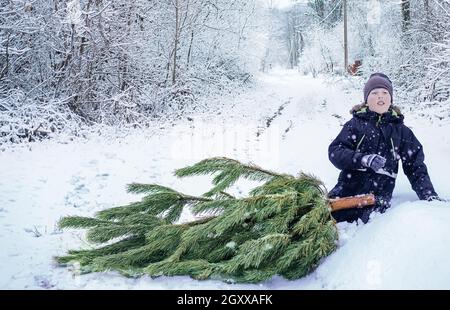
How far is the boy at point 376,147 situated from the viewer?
3711 millimetres

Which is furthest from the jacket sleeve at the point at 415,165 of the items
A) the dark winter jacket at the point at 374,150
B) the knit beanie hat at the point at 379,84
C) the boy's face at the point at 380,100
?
the knit beanie hat at the point at 379,84

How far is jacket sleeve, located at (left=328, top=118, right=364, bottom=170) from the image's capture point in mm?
3590

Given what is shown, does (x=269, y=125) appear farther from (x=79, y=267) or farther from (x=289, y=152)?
(x=79, y=267)

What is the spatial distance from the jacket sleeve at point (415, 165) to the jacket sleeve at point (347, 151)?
0.48 metres

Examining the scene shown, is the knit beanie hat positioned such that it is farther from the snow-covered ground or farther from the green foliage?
the green foliage

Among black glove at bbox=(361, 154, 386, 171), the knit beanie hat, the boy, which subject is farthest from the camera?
the knit beanie hat

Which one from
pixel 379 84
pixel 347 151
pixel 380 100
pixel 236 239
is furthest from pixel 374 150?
pixel 236 239

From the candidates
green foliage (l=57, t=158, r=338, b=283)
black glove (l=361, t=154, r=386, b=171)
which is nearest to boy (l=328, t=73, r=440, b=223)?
black glove (l=361, t=154, r=386, b=171)

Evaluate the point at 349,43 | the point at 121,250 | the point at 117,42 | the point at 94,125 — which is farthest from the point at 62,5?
the point at 349,43

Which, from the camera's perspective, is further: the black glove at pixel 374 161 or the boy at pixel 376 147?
the boy at pixel 376 147

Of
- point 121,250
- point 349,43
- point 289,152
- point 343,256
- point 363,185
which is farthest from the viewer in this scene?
point 349,43

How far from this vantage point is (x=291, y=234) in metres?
2.75

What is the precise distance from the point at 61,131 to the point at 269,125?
627 centimetres

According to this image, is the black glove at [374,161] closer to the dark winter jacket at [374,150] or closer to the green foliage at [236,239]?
the dark winter jacket at [374,150]
